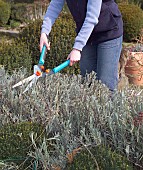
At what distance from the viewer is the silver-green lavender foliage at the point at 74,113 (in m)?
2.55

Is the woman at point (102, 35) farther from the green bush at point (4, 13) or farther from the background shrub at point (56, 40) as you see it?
the green bush at point (4, 13)

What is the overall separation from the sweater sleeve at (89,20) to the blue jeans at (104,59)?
0.33 meters

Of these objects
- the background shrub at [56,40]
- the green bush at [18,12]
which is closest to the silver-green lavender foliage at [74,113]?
the background shrub at [56,40]

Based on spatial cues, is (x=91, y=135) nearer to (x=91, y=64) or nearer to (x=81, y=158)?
(x=81, y=158)

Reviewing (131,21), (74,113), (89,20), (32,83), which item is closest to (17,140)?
(74,113)

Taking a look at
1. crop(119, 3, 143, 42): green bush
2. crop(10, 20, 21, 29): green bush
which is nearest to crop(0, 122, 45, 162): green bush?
crop(119, 3, 143, 42): green bush

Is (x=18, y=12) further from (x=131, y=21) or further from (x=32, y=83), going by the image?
(x=32, y=83)

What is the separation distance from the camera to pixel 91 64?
3.75m

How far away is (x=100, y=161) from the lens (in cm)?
231

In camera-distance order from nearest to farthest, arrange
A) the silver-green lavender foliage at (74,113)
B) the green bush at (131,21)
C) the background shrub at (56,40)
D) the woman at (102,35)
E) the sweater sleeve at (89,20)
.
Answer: the silver-green lavender foliage at (74,113), the sweater sleeve at (89,20), the woman at (102,35), the background shrub at (56,40), the green bush at (131,21)

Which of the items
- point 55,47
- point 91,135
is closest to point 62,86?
point 91,135

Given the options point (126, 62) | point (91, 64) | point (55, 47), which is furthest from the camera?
point (126, 62)

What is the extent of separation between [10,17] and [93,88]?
12.9 metres

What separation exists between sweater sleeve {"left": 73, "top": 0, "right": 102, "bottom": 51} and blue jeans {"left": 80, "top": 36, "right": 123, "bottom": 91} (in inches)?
13.1
